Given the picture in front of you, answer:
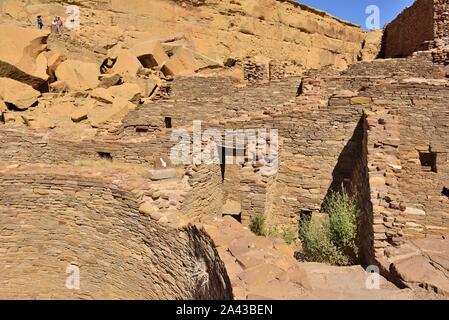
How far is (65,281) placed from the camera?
5.91 m

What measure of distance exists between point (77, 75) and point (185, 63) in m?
4.63

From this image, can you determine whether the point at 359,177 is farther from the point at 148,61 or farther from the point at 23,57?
the point at 23,57

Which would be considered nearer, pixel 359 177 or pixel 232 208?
pixel 359 177

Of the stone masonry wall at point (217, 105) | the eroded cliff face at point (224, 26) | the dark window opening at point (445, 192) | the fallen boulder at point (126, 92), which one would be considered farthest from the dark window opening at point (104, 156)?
the eroded cliff face at point (224, 26)

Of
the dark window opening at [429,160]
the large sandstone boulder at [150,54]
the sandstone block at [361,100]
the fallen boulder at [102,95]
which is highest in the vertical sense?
the large sandstone boulder at [150,54]

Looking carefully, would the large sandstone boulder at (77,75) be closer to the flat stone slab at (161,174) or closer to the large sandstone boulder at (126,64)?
the large sandstone boulder at (126,64)

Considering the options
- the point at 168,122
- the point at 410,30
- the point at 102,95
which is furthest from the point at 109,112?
the point at 410,30

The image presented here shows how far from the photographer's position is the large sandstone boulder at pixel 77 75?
12.9 m

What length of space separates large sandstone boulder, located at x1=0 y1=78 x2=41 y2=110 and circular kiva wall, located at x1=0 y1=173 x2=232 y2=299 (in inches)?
282

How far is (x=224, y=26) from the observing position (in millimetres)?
21094

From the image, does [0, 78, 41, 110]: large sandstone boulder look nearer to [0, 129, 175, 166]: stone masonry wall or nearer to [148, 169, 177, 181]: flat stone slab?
[0, 129, 175, 166]: stone masonry wall

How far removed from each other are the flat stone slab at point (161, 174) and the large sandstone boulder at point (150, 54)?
1021cm

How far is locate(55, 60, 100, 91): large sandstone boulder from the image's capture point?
12.9 m

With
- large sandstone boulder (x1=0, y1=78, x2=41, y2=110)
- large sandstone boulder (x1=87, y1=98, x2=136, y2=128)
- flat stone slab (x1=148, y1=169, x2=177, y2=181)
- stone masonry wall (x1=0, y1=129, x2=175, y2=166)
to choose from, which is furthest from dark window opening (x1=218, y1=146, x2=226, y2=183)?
large sandstone boulder (x1=0, y1=78, x2=41, y2=110)
